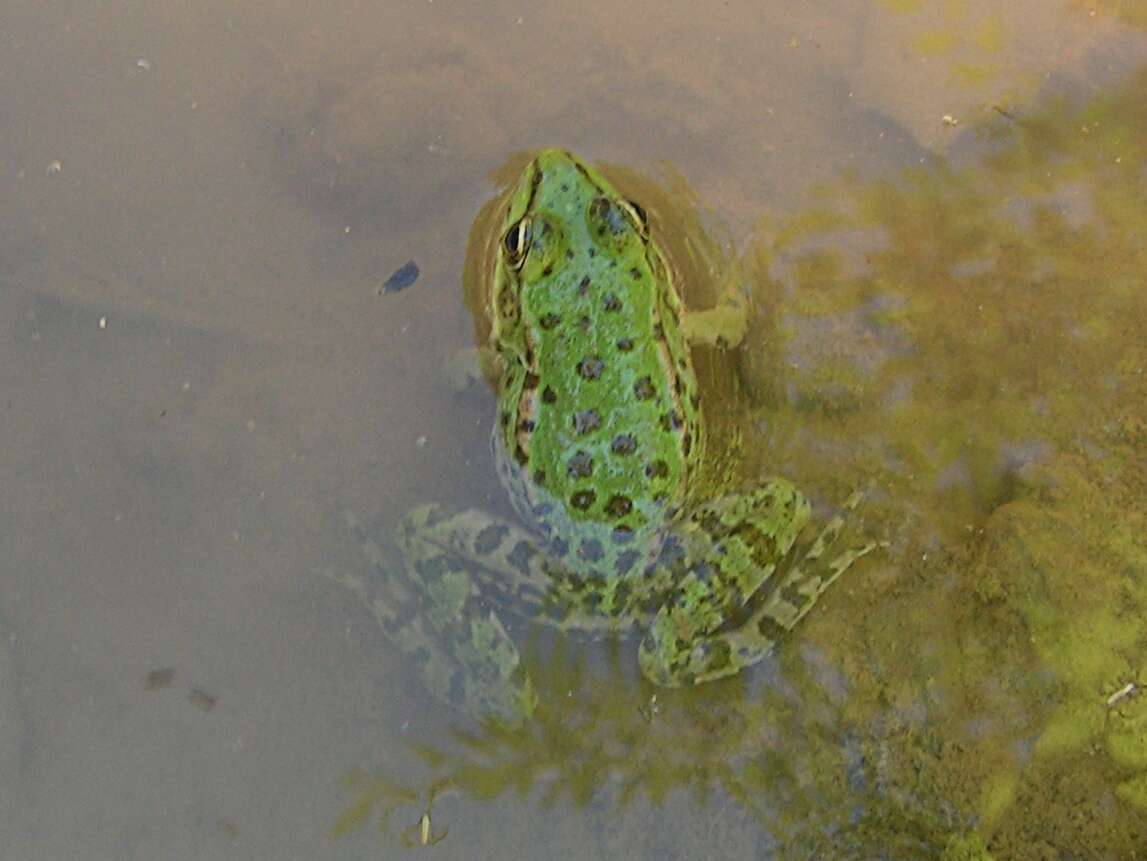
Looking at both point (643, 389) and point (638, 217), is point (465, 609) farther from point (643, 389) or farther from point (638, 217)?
point (638, 217)

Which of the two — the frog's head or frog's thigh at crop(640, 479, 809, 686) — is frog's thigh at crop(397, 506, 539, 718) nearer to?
frog's thigh at crop(640, 479, 809, 686)

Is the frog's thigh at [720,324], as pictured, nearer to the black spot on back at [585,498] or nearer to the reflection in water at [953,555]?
the reflection in water at [953,555]

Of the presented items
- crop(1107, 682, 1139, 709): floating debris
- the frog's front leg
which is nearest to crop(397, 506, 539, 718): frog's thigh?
the frog's front leg

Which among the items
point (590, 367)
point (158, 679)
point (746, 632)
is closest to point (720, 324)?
point (590, 367)

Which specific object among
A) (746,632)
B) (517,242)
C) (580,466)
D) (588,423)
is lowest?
(746,632)

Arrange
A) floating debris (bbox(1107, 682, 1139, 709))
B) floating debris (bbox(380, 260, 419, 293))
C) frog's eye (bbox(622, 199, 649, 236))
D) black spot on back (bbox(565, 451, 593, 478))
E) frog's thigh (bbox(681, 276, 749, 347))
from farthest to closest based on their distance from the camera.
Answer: floating debris (bbox(380, 260, 419, 293)), frog's thigh (bbox(681, 276, 749, 347)), frog's eye (bbox(622, 199, 649, 236)), black spot on back (bbox(565, 451, 593, 478)), floating debris (bbox(1107, 682, 1139, 709))

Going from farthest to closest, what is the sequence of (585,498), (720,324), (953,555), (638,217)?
(720,324) < (638,217) < (953,555) < (585,498)

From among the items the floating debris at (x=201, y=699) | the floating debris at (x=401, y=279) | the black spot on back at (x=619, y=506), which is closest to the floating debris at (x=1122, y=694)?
the black spot on back at (x=619, y=506)
